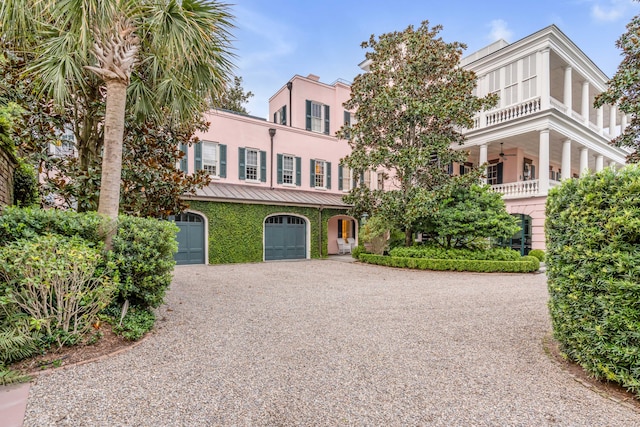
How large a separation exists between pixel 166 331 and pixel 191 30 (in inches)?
169

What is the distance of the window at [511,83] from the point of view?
14195mm

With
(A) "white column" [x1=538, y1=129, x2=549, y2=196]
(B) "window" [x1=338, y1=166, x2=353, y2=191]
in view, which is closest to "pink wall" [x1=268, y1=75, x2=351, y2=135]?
(B) "window" [x1=338, y1=166, x2=353, y2=191]

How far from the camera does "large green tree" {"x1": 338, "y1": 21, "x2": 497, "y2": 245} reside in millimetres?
11445

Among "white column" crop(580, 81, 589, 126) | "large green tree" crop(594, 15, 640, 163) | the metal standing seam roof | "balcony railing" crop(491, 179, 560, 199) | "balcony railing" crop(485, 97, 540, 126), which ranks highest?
"white column" crop(580, 81, 589, 126)

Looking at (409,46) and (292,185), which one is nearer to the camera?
(409,46)

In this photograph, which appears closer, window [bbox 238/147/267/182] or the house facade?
the house facade

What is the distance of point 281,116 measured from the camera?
18.5 meters

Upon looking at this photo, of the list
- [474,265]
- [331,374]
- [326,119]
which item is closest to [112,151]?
[331,374]

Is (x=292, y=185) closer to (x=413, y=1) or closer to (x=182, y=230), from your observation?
(x=182, y=230)

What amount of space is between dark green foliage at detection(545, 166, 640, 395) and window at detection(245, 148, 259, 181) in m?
13.1

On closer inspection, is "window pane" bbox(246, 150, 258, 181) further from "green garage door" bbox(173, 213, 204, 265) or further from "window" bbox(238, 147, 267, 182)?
"green garage door" bbox(173, 213, 204, 265)

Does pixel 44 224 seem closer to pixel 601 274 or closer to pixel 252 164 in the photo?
pixel 601 274

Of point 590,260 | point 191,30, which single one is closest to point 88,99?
point 191,30

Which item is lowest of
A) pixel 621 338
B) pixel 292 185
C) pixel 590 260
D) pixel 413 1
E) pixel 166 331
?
pixel 166 331
